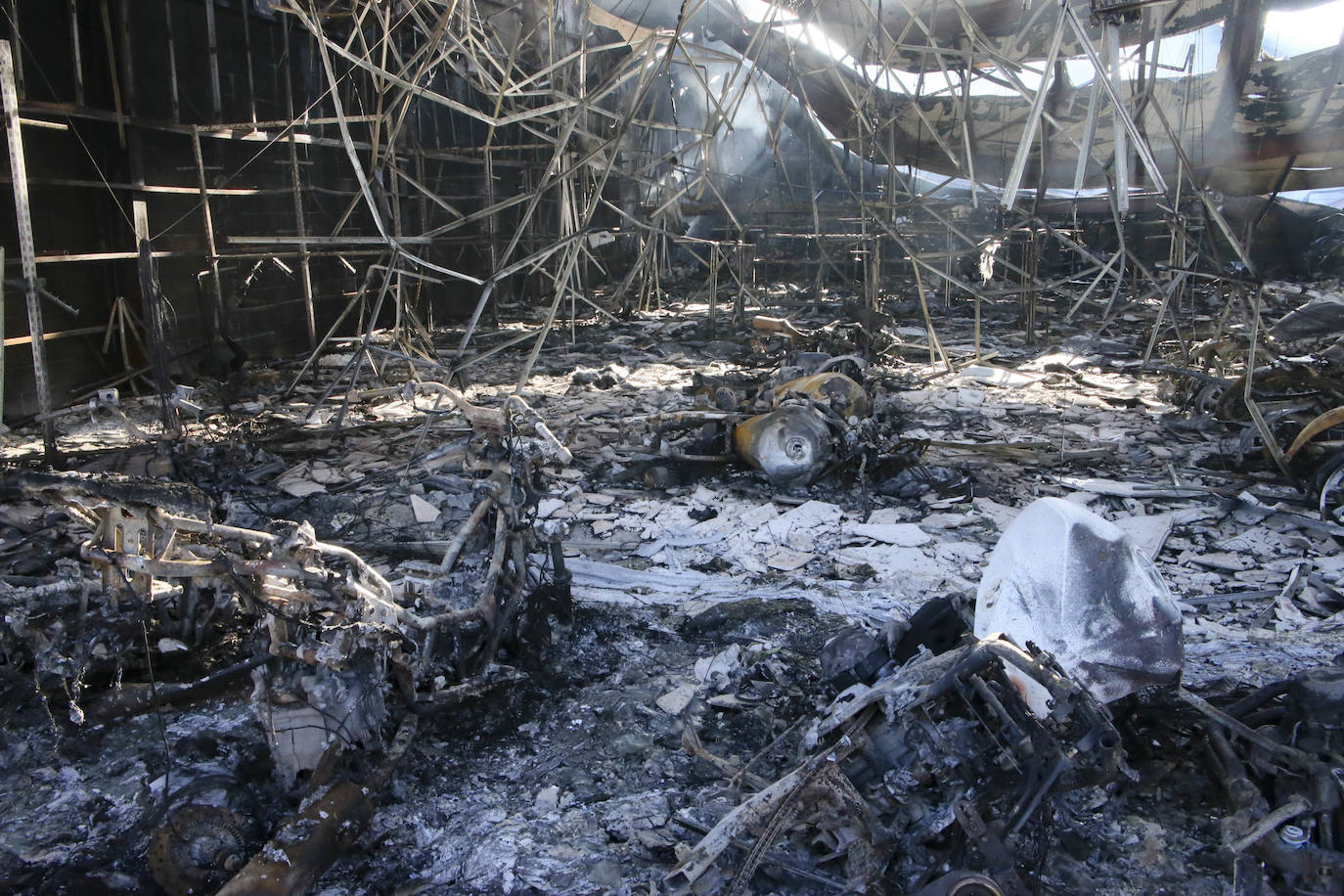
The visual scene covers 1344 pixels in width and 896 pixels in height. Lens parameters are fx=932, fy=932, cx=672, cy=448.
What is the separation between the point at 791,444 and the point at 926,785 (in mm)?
4960

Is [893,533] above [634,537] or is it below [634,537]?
above

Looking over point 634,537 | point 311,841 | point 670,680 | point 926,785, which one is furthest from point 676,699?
point 634,537

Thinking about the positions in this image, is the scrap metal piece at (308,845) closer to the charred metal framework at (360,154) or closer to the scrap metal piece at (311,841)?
the scrap metal piece at (311,841)

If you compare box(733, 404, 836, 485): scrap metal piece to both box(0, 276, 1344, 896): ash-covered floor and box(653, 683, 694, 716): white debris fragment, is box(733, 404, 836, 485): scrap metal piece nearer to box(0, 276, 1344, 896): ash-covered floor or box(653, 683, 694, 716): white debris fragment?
box(0, 276, 1344, 896): ash-covered floor

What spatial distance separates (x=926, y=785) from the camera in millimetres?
3229

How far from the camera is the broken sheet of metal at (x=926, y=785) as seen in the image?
3049mm

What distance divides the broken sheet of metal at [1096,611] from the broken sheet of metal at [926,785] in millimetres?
485

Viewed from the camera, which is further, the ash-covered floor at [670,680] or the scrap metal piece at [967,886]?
the ash-covered floor at [670,680]

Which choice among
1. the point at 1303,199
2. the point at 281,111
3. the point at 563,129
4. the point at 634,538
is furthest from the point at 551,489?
the point at 1303,199

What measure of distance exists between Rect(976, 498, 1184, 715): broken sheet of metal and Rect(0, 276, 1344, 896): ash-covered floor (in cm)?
10

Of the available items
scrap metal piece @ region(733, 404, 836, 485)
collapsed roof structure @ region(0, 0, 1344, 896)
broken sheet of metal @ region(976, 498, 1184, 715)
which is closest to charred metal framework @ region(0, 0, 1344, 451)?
collapsed roof structure @ region(0, 0, 1344, 896)

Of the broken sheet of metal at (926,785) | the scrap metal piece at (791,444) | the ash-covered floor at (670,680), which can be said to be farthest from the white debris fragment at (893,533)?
the broken sheet of metal at (926,785)

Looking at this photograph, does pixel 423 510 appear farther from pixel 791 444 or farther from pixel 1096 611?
pixel 1096 611

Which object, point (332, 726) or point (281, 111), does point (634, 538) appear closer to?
point (332, 726)
